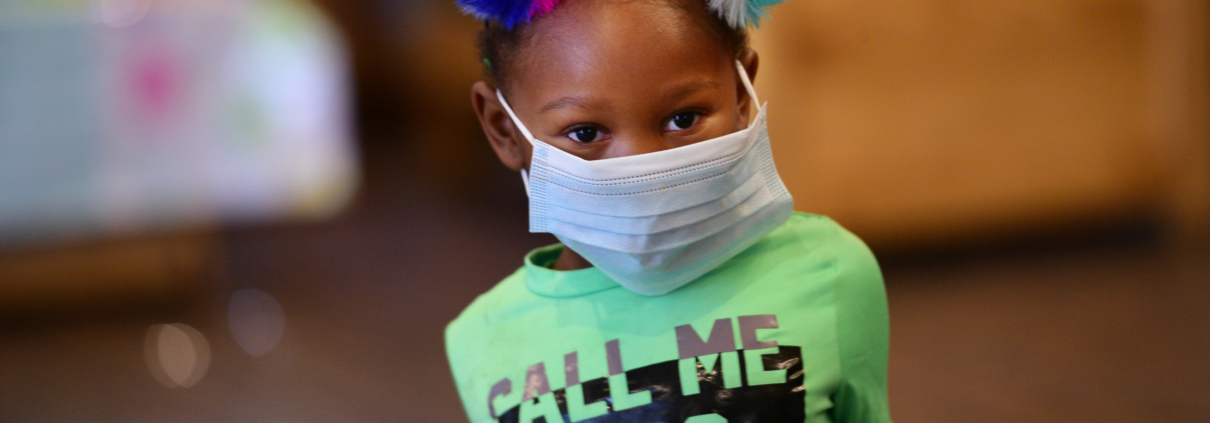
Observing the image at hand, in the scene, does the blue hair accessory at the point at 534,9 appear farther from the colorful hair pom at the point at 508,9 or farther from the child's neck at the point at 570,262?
the child's neck at the point at 570,262

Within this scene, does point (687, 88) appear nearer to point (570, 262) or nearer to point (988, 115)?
point (570, 262)

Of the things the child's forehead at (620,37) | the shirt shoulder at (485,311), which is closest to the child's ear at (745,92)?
the child's forehead at (620,37)

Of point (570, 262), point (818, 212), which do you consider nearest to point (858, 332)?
point (570, 262)

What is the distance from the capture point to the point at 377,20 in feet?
23.8

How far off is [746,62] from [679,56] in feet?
0.70

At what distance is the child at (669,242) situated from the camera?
105 centimetres

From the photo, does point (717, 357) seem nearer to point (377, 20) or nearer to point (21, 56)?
point (21, 56)

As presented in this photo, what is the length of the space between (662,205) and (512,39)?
0.31 metres

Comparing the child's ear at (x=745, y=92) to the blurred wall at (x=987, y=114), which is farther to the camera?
the blurred wall at (x=987, y=114)

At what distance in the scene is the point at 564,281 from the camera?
48.3 inches

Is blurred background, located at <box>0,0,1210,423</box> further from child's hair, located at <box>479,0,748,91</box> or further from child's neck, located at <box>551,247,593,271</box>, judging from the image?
child's hair, located at <box>479,0,748,91</box>

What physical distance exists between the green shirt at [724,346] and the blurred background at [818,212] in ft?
3.79

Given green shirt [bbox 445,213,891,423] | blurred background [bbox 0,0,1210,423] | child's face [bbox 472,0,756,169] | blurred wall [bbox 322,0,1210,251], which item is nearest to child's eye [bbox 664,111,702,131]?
child's face [bbox 472,0,756,169]

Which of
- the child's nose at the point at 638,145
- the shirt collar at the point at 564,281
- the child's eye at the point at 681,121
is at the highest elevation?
the child's eye at the point at 681,121
